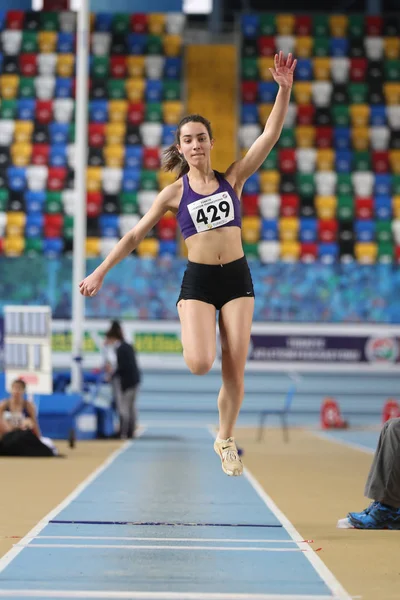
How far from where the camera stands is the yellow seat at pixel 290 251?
2192 cm

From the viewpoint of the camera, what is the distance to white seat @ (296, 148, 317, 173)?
23000 millimetres

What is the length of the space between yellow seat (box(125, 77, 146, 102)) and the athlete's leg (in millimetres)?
18525

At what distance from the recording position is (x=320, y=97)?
23641 mm

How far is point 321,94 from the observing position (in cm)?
2366

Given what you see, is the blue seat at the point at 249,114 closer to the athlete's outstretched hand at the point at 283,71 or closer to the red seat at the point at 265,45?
the red seat at the point at 265,45

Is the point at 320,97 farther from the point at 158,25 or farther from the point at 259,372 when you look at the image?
the point at 259,372

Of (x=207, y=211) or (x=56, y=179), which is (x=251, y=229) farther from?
(x=207, y=211)

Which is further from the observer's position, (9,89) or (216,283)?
(9,89)

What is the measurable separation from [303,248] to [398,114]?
4072 mm

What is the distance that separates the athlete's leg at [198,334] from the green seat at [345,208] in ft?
55.7

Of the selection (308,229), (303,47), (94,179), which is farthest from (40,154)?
(303,47)

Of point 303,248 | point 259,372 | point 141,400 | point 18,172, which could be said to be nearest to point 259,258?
point 303,248

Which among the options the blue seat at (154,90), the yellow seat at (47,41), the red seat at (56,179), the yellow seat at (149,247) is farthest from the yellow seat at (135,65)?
the yellow seat at (149,247)

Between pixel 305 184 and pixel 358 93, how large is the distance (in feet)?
8.81
